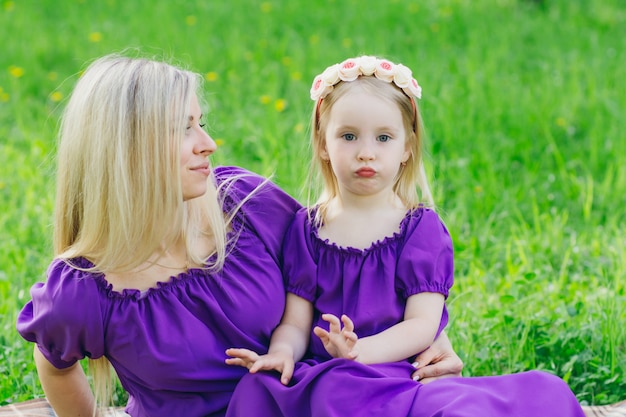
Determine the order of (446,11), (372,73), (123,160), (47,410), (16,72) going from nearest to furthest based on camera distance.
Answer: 1. (123,160)
2. (372,73)
3. (47,410)
4. (16,72)
5. (446,11)

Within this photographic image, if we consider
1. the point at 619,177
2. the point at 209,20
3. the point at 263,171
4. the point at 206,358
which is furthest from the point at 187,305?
the point at 209,20

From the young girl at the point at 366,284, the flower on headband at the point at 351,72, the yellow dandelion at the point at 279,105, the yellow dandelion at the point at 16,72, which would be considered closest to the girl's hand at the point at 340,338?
the young girl at the point at 366,284

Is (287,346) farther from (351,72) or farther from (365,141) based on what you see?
(351,72)

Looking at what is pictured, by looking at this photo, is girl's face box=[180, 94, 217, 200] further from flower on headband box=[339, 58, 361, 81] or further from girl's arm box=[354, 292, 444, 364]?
girl's arm box=[354, 292, 444, 364]

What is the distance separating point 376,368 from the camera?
2465 millimetres

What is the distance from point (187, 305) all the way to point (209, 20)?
16.6 feet

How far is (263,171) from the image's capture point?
15.5 ft

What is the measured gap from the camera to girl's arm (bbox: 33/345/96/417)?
2.62 meters

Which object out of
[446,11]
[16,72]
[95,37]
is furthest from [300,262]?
[446,11]

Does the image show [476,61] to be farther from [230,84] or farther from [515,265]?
[515,265]

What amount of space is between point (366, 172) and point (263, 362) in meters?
0.55

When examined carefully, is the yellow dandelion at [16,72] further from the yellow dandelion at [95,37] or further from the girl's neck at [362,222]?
the girl's neck at [362,222]

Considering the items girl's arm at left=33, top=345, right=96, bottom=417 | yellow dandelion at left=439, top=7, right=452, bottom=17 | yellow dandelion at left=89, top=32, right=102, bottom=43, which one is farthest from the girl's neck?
yellow dandelion at left=439, top=7, right=452, bottom=17

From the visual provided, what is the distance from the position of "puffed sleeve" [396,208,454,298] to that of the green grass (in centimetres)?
83
